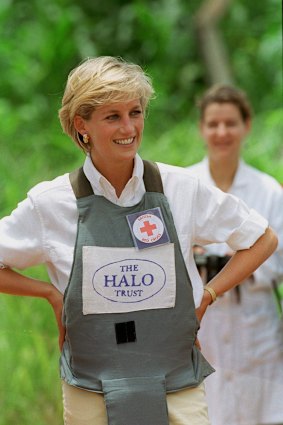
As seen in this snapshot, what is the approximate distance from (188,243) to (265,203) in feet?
5.54

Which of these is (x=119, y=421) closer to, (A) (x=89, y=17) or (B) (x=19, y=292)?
(B) (x=19, y=292)

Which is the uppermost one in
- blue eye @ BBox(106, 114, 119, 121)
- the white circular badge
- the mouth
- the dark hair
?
the dark hair

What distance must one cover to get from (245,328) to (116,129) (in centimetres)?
201

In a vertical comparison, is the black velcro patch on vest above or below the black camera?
below

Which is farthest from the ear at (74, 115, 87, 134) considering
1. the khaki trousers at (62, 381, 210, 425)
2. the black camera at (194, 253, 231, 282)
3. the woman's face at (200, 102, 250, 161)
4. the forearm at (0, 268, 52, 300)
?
the woman's face at (200, 102, 250, 161)

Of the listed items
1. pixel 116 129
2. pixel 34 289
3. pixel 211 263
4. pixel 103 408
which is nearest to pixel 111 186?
pixel 116 129

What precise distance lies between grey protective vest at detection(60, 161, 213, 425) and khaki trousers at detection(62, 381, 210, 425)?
3cm

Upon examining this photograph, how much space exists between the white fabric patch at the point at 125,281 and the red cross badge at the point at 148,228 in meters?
0.03

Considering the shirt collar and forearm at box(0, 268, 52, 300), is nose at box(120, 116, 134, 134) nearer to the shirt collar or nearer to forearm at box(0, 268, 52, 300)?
the shirt collar

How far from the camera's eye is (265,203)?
495 centimetres

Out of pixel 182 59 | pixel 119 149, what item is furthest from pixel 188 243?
pixel 182 59

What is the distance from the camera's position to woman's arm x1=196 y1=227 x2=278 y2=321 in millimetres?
3473

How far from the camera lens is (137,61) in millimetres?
11961

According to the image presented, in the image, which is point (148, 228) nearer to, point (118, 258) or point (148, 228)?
point (148, 228)
